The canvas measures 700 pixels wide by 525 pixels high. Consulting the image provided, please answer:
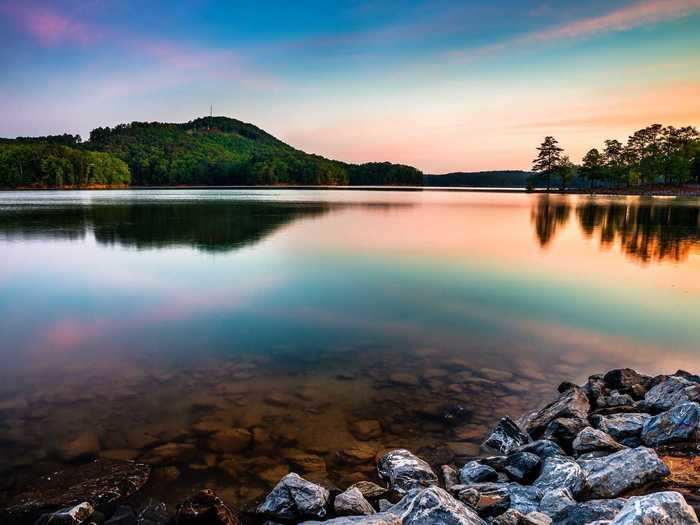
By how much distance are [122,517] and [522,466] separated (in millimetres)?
→ 4474

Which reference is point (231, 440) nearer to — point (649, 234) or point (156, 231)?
point (156, 231)

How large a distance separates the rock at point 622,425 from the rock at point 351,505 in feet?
12.9

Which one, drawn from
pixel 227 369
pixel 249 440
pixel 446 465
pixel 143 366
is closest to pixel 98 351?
pixel 143 366

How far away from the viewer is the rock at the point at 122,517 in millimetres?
4641

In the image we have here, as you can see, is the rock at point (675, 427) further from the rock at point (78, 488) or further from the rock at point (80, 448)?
the rock at point (80, 448)

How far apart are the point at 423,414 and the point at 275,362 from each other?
124 inches

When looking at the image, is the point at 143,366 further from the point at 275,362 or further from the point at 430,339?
the point at 430,339

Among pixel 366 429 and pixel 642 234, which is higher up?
pixel 642 234

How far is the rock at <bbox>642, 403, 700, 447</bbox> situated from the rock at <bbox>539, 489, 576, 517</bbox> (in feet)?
7.21

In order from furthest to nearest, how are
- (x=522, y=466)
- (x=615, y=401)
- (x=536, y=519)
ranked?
(x=615, y=401) < (x=522, y=466) < (x=536, y=519)

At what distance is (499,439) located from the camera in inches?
249

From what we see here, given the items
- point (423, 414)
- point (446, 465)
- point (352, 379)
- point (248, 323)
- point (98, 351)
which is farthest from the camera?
point (248, 323)

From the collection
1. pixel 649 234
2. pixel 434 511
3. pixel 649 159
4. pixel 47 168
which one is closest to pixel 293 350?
pixel 434 511

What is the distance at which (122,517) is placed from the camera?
185 inches
